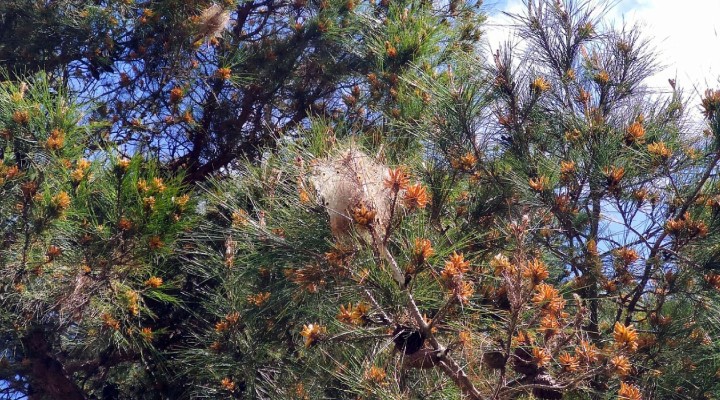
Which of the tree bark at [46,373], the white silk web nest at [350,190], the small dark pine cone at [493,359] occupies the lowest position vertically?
the small dark pine cone at [493,359]

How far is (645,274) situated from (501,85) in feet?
2.78

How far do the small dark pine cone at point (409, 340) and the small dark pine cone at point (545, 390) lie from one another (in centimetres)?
A: 33

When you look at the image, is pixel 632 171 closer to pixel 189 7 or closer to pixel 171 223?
pixel 171 223

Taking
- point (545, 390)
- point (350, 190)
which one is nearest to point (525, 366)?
point (545, 390)

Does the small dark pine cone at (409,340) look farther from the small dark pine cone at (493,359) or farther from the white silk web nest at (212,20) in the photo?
the white silk web nest at (212,20)

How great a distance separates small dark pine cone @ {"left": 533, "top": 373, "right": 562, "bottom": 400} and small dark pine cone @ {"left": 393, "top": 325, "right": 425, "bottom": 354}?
33cm

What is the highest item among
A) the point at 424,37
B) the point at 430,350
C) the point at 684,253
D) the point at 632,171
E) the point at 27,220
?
the point at 424,37

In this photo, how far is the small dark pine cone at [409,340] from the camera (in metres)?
2.05

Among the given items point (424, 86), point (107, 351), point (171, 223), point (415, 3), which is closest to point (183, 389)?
Answer: point (107, 351)

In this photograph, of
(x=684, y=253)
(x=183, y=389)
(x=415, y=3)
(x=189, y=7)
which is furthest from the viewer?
(x=415, y=3)

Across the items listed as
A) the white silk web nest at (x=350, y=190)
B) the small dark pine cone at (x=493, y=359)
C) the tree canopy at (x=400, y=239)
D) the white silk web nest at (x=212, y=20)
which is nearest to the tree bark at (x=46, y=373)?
the tree canopy at (x=400, y=239)

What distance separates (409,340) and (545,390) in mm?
403

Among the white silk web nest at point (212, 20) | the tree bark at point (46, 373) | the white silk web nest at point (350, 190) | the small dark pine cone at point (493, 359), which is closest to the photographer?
the white silk web nest at point (350, 190)

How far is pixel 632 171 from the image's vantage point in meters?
2.49
